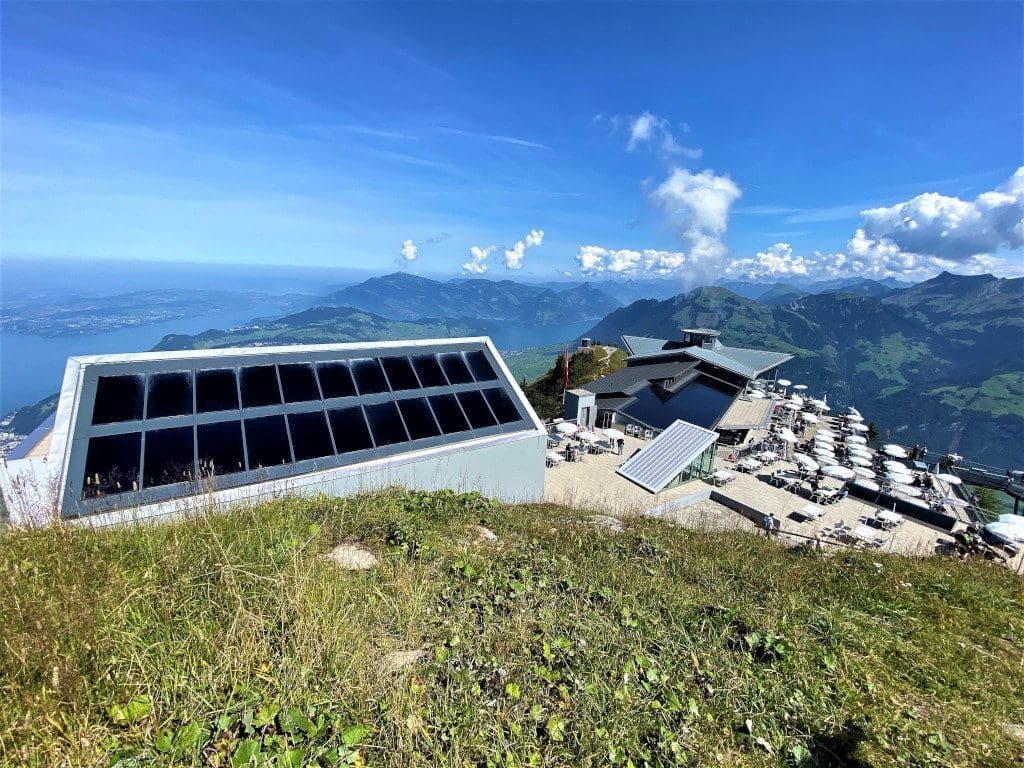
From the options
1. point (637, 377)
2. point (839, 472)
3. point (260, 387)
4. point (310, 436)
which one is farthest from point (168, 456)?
point (637, 377)

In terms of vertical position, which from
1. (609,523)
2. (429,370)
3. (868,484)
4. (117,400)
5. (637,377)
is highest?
(429,370)

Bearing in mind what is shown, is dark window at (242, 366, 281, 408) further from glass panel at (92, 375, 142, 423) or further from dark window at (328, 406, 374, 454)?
glass panel at (92, 375, 142, 423)

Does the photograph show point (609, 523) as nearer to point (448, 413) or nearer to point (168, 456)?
point (448, 413)

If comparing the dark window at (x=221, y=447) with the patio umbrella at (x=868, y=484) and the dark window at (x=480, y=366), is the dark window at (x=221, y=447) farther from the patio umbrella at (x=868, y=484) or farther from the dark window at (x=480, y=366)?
the patio umbrella at (x=868, y=484)

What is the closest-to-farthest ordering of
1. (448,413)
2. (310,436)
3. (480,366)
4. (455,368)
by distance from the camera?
(310,436) → (448,413) → (455,368) → (480,366)

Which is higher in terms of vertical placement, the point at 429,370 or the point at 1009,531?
the point at 429,370

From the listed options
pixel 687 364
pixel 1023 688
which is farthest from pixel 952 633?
pixel 687 364

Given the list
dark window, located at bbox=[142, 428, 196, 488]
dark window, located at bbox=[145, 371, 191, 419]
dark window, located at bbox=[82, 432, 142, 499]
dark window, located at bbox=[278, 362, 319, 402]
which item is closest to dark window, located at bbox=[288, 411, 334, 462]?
dark window, located at bbox=[278, 362, 319, 402]
